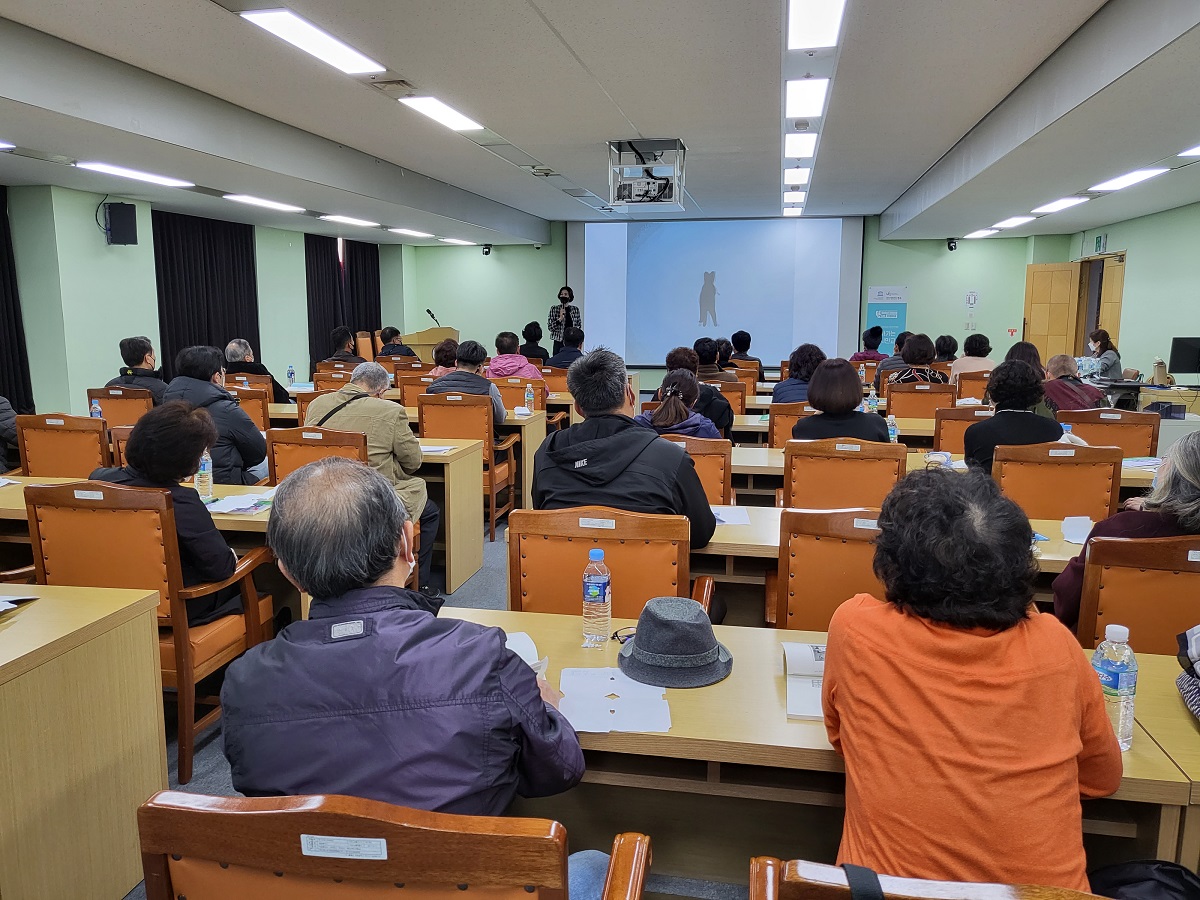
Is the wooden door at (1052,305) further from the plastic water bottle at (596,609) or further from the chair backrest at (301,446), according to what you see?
the plastic water bottle at (596,609)

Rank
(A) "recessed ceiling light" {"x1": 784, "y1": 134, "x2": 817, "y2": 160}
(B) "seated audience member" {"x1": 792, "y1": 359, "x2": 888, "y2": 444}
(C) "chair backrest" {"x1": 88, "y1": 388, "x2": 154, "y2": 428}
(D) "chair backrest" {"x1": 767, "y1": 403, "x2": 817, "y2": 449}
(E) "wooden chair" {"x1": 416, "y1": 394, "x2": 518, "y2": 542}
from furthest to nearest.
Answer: (A) "recessed ceiling light" {"x1": 784, "y1": 134, "x2": 817, "y2": 160}
(C) "chair backrest" {"x1": 88, "y1": 388, "x2": 154, "y2": 428}
(E) "wooden chair" {"x1": 416, "y1": 394, "x2": 518, "y2": 542}
(D) "chair backrest" {"x1": 767, "y1": 403, "x2": 817, "y2": 449}
(B) "seated audience member" {"x1": 792, "y1": 359, "x2": 888, "y2": 444}

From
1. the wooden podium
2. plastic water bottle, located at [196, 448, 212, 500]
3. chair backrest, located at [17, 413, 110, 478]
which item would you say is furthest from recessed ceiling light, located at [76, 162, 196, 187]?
the wooden podium

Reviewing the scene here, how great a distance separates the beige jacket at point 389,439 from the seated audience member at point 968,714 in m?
2.93

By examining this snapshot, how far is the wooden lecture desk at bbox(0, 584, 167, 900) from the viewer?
5.70 ft

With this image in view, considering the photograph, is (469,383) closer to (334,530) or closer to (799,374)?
(799,374)

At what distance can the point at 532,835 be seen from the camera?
89 centimetres

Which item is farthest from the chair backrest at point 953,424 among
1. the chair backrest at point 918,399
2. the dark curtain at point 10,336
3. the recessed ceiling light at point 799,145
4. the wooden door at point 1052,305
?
the wooden door at point 1052,305

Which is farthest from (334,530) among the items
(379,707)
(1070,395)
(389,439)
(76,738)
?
(1070,395)

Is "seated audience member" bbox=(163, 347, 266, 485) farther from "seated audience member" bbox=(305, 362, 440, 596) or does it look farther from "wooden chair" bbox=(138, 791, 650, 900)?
"wooden chair" bbox=(138, 791, 650, 900)

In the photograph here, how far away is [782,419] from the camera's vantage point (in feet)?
16.4

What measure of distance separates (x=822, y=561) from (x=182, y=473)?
203cm

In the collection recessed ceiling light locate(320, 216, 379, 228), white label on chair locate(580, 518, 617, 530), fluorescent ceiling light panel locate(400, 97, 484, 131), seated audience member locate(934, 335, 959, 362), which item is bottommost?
white label on chair locate(580, 518, 617, 530)

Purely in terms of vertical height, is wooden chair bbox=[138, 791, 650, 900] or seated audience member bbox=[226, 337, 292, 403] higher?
seated audience member bbox=[226, 337, 292, 403]

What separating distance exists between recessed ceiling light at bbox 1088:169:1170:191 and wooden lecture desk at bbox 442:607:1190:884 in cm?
686
